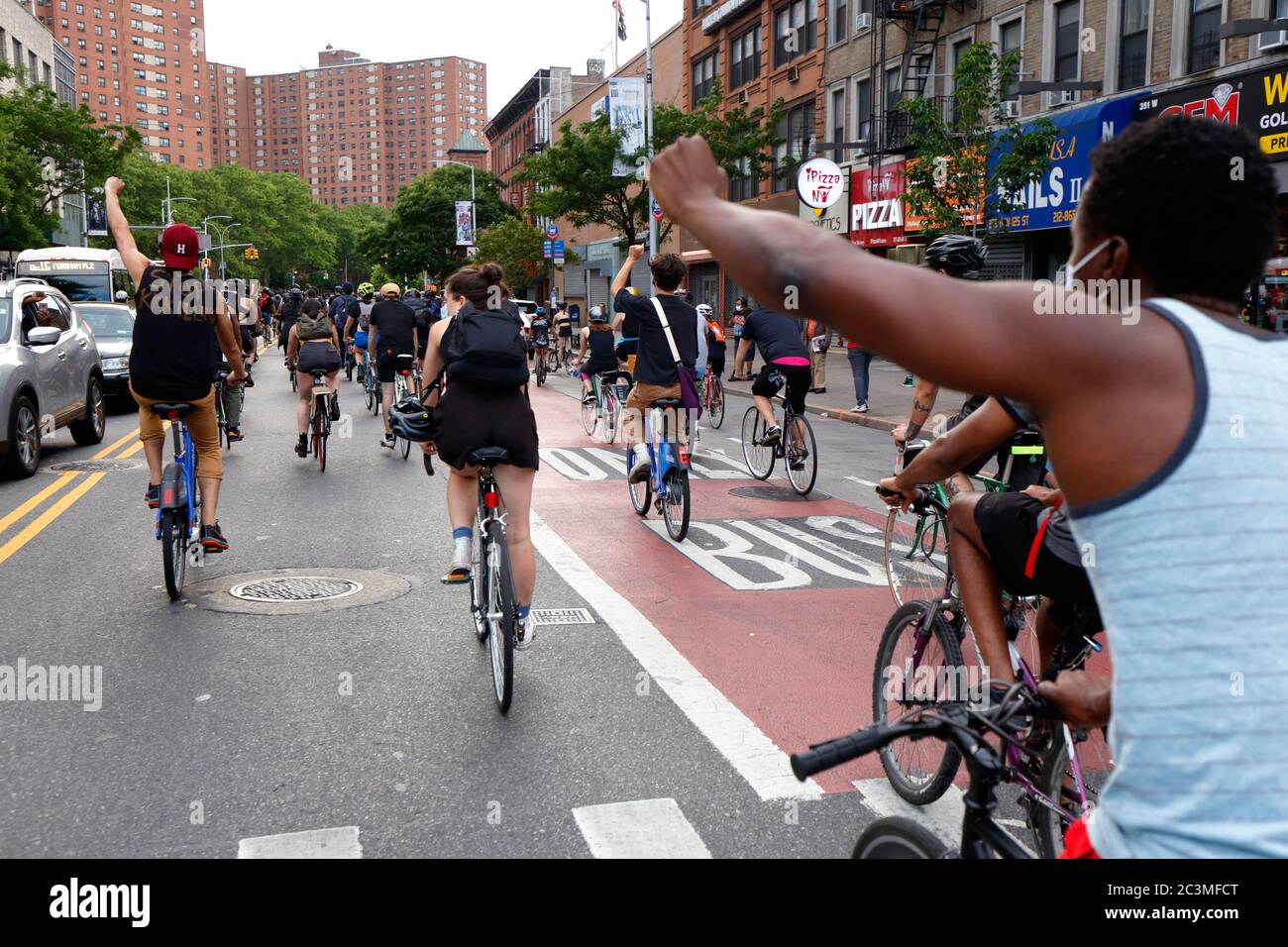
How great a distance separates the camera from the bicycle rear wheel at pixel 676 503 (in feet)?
30.1

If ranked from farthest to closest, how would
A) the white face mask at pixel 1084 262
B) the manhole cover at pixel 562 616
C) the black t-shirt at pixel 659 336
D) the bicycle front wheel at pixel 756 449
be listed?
the bicycle front wheel at pixel 756 449, the black t-shirt at pixel 659 336, the manhole cover at pixel 562 616, the white face mask at pixel 1084 262

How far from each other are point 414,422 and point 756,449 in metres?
6.73

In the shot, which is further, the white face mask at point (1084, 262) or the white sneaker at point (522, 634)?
the white sneaker at point (522, 634)

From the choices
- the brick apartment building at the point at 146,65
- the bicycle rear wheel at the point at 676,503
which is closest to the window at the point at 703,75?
the bicycle rear wheel at the point at 676,503

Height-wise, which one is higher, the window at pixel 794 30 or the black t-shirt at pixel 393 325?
the window at pixel 794 30

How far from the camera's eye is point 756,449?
1252 cm

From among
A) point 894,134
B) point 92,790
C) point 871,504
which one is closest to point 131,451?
point 871,504

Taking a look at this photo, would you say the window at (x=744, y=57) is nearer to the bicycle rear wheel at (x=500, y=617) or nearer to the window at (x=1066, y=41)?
the window at (x=1066, y=41)

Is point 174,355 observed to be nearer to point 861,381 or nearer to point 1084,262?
point 1084,262

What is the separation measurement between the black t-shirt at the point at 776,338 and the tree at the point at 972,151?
787 centimetres

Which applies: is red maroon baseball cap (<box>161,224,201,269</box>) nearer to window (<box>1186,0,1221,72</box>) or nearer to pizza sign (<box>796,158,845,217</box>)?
pizza sign (<box>796,158,845,217</box>)

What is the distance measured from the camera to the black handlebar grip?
1848 mm
